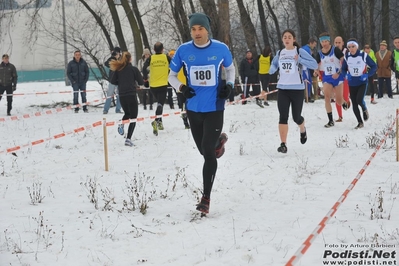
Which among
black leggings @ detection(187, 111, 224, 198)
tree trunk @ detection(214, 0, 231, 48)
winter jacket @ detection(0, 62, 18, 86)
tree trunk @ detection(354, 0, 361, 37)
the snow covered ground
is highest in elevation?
tree trunk @ detection(354, 0, 361, 37)

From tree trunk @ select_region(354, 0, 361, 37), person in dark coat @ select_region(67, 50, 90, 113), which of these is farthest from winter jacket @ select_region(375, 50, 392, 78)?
person in dark coat @ select_region(67, 50, 90, 113)

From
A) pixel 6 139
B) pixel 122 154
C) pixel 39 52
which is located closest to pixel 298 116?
pixel 122 154

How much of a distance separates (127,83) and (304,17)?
15.8 meters

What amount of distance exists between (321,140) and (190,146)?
2447 millimetres

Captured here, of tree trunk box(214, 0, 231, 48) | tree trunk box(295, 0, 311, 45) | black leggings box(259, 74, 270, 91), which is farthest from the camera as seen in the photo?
tree trunk box(295, 0, 311, 45)

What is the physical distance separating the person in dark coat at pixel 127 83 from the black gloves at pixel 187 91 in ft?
16.1

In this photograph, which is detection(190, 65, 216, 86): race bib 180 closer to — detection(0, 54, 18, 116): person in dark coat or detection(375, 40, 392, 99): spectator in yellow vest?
detection(0, 54, 18, 116): person in dark coat

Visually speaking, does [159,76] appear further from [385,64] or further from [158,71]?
[385,64]

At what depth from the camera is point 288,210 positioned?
5930mm

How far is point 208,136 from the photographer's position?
6.00m

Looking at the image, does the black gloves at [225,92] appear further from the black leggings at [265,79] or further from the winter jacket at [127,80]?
the black leggings at [265,79]

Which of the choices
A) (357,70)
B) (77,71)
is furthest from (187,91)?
(77,71)

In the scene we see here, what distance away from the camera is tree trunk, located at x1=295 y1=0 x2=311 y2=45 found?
24.5 metres

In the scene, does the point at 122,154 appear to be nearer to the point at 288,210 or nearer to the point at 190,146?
the point at 190,146
